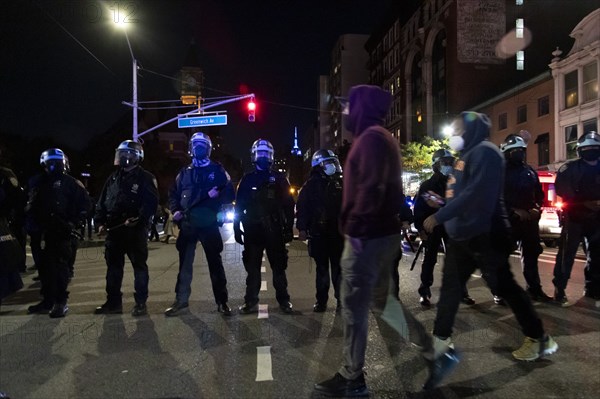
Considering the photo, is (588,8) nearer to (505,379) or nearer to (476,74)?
(476,74)

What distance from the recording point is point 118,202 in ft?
19.3

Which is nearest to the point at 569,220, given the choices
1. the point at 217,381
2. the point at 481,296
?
the point at 481,296

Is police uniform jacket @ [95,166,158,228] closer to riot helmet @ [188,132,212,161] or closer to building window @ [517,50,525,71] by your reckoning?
riot helmet @ [188,132,212,161]

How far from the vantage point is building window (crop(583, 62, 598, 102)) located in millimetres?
26250

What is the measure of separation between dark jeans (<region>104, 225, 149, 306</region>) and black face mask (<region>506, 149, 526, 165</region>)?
4.37 m

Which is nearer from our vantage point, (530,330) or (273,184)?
(530,330)

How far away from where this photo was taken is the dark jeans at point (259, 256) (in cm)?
589

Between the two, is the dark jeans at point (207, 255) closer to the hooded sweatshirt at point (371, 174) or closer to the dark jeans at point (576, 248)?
the hooded sweatshirt at point (371, 174)

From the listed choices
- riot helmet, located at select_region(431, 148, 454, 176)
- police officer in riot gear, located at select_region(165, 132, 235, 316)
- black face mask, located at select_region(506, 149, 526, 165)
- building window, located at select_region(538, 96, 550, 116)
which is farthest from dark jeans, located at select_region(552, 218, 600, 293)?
building window, located at select_region(538, 96, 550, 116)

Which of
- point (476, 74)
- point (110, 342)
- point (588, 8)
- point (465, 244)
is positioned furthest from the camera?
point (476, 74)

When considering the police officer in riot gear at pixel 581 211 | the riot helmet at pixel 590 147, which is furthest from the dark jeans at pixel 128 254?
the riot helmet at pixel 590 147

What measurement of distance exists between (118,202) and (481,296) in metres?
4.64

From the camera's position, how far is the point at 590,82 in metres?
26.7

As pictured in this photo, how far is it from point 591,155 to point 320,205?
3.24 meters
